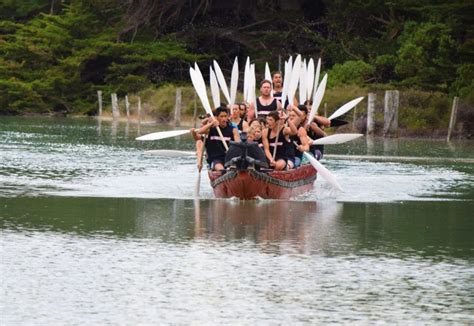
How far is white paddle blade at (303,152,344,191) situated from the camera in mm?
22875

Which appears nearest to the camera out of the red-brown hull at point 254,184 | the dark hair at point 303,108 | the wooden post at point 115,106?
the red-brown hull at point 254,184

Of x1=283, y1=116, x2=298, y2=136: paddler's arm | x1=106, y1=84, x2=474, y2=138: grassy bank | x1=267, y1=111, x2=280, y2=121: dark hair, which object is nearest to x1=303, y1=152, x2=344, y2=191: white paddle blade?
x1=283, y1=116, x2=298, y2=136: paddler's arm

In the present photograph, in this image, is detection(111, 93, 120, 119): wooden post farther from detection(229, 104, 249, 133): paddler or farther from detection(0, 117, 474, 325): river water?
detection(229, 104, 249, 133): paddler

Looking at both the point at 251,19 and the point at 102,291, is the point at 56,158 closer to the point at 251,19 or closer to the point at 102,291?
the point at 102,291

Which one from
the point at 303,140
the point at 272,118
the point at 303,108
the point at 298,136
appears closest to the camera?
the point at 272,118

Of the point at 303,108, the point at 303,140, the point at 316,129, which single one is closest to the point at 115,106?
the point at 316,129

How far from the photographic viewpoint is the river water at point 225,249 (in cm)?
1205

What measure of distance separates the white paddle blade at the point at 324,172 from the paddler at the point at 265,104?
3.19ft

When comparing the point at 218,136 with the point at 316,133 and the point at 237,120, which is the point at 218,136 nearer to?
the point at 237,120

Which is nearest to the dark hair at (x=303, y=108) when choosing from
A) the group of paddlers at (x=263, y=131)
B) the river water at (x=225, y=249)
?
the group of paddlers at (x=263, y=131)

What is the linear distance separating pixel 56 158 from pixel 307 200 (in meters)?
10.2

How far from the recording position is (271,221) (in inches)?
732

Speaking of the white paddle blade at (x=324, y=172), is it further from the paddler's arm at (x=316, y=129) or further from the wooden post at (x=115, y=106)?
the wooden post at (x=115, y=106)

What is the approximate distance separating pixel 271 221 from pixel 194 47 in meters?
43.9
